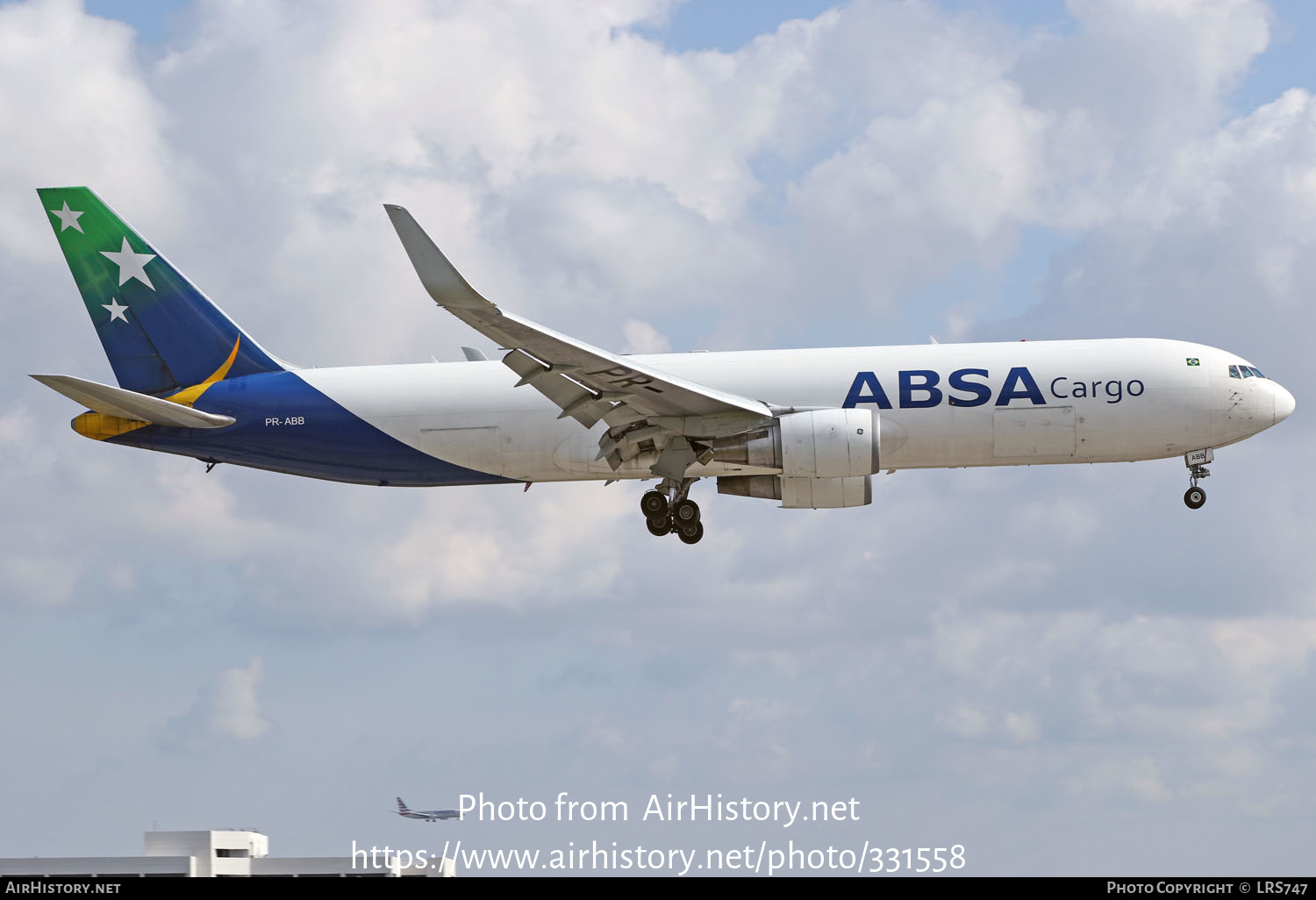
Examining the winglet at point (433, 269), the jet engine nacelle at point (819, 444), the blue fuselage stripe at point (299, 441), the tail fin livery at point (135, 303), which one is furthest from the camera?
the tail fin livery at point (135, 303)

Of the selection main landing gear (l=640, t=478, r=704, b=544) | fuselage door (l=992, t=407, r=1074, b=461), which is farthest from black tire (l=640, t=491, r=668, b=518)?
fuselage door (l=992, t=407, r=1074, b=461)

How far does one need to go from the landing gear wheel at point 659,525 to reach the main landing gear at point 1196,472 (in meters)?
13.4

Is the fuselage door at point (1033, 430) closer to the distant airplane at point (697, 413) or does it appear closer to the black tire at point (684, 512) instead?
the distant airplane at point (697, 413)

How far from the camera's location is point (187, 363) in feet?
140

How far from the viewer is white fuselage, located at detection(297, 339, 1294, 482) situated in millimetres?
38656

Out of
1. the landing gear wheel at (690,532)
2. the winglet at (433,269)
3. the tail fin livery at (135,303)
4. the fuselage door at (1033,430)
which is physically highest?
the tail fin livery at (135,303)

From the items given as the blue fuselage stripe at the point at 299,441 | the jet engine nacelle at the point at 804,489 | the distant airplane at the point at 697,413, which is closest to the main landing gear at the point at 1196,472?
the distant airplane at the point at 697,413

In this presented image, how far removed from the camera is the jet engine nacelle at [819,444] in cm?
3700

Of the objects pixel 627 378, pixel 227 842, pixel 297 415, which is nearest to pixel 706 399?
pixel 627 378

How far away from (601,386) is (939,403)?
8503mm

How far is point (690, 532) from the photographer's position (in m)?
40.2

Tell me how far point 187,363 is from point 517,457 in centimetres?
988

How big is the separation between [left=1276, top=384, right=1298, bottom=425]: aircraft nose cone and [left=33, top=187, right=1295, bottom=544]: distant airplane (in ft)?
0.22

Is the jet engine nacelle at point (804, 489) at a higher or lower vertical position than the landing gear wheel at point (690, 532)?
higher
